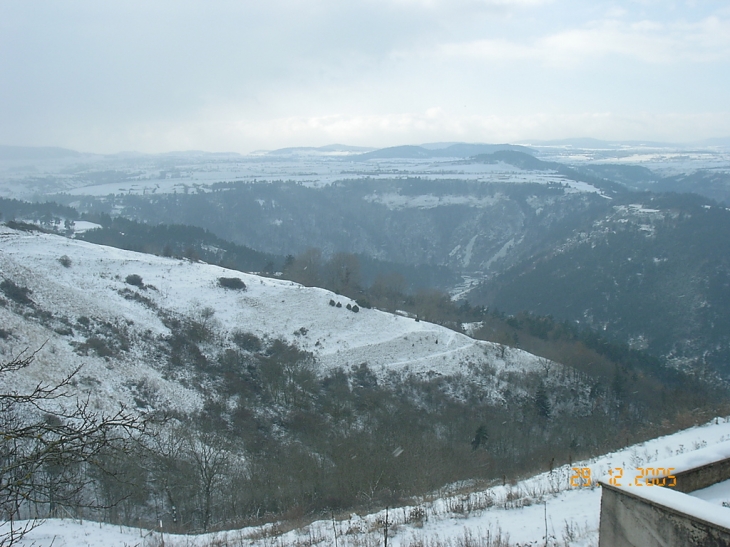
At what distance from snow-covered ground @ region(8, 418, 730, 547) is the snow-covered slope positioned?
16269 millimetres

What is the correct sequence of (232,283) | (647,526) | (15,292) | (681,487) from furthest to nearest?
(232,283), (15,292), (681,487), (647,526)

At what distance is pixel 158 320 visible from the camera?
121ft

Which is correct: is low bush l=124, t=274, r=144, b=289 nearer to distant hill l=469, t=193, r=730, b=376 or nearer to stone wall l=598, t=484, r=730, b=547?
stone wall l=598, t=484, r=730, b=547

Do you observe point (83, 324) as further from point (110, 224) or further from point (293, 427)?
point (110, 224)

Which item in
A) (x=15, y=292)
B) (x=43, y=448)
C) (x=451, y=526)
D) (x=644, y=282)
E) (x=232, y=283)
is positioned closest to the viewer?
(x=43, y=448)

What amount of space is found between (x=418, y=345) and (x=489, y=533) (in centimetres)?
3370

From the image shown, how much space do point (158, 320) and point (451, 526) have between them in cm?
3159

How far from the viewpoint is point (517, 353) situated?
4341 cm

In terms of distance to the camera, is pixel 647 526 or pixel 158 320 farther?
pixel 158 320

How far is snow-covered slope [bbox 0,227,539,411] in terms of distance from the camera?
28.5 meters

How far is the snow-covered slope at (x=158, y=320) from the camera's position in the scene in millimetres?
28484

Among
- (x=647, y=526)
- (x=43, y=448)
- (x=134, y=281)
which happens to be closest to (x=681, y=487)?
(x=647, y=526)
